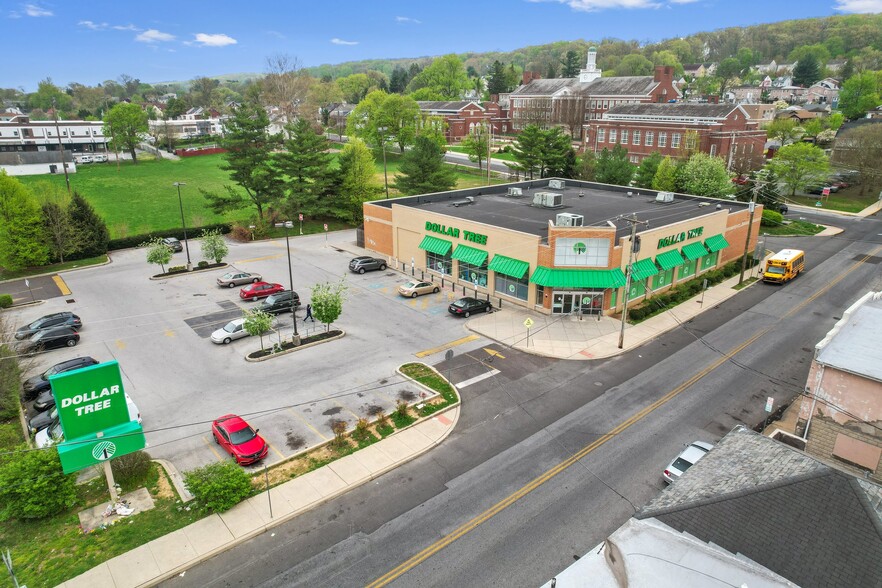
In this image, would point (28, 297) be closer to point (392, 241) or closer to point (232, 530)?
point (392, 241)

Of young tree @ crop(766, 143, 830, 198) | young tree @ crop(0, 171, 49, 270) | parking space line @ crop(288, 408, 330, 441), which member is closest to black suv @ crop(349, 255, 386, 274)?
parking space line @ crop(288, 408, 330, 441)

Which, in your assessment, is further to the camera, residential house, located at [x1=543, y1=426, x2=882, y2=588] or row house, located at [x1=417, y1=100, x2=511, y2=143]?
row house, located at [x1=417, y1=100, x2=511, y2=143]

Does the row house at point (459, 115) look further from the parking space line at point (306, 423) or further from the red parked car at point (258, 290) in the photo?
the parking space line at point (306, 423)

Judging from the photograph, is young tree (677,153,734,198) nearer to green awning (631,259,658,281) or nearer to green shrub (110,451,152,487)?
green awning (631,259,658,281)

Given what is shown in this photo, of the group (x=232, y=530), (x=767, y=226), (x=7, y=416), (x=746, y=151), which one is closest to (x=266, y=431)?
(x=232, y=530)

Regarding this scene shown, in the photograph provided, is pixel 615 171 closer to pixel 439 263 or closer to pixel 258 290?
pixel 439 263

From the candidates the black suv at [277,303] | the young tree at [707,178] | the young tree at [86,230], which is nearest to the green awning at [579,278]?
the black suv at [277,303]
